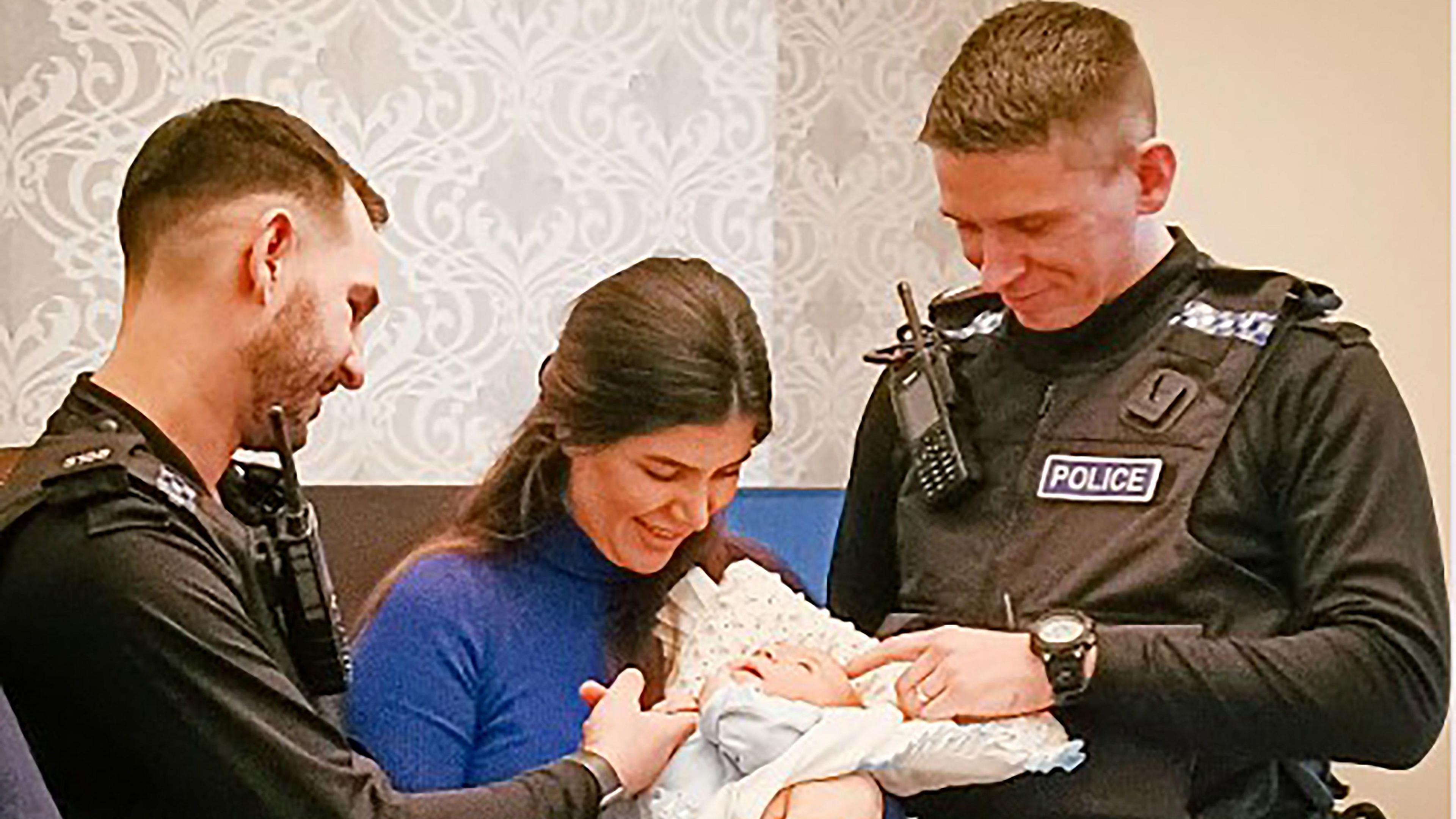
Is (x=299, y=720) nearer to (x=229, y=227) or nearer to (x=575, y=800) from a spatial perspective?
(x=575, y=800)

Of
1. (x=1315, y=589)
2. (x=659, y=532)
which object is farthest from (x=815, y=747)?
(x=1315, y=589)

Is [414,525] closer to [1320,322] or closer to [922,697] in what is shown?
[922,697]

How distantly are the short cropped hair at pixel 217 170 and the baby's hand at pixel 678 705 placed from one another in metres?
0.48

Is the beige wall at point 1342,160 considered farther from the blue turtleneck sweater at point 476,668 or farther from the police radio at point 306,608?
the police radio at point 306,608

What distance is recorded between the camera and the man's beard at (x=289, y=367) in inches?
59.7

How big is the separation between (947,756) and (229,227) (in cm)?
67

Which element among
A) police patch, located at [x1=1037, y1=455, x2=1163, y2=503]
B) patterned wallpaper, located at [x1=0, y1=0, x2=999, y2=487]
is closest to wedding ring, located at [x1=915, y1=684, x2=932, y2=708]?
police patch, located at [x1=1037, y1=455, x2=1163, y2=503]

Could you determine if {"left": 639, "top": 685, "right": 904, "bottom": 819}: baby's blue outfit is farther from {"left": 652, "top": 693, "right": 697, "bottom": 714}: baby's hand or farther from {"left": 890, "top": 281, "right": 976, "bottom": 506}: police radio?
{"left": 890, "top": 281, "right": 976, "bottom": 506}: police radio

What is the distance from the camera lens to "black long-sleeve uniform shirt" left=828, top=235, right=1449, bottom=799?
152 cm

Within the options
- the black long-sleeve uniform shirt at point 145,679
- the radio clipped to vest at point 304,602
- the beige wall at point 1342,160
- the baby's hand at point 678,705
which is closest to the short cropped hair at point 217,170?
the radio clipped to vest at point 304,602

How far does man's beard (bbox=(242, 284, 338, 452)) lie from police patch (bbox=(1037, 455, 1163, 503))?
59 cm

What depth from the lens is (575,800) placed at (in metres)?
1.52

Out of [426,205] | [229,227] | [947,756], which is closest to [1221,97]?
[426,205]

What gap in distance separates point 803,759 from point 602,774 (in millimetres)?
156
